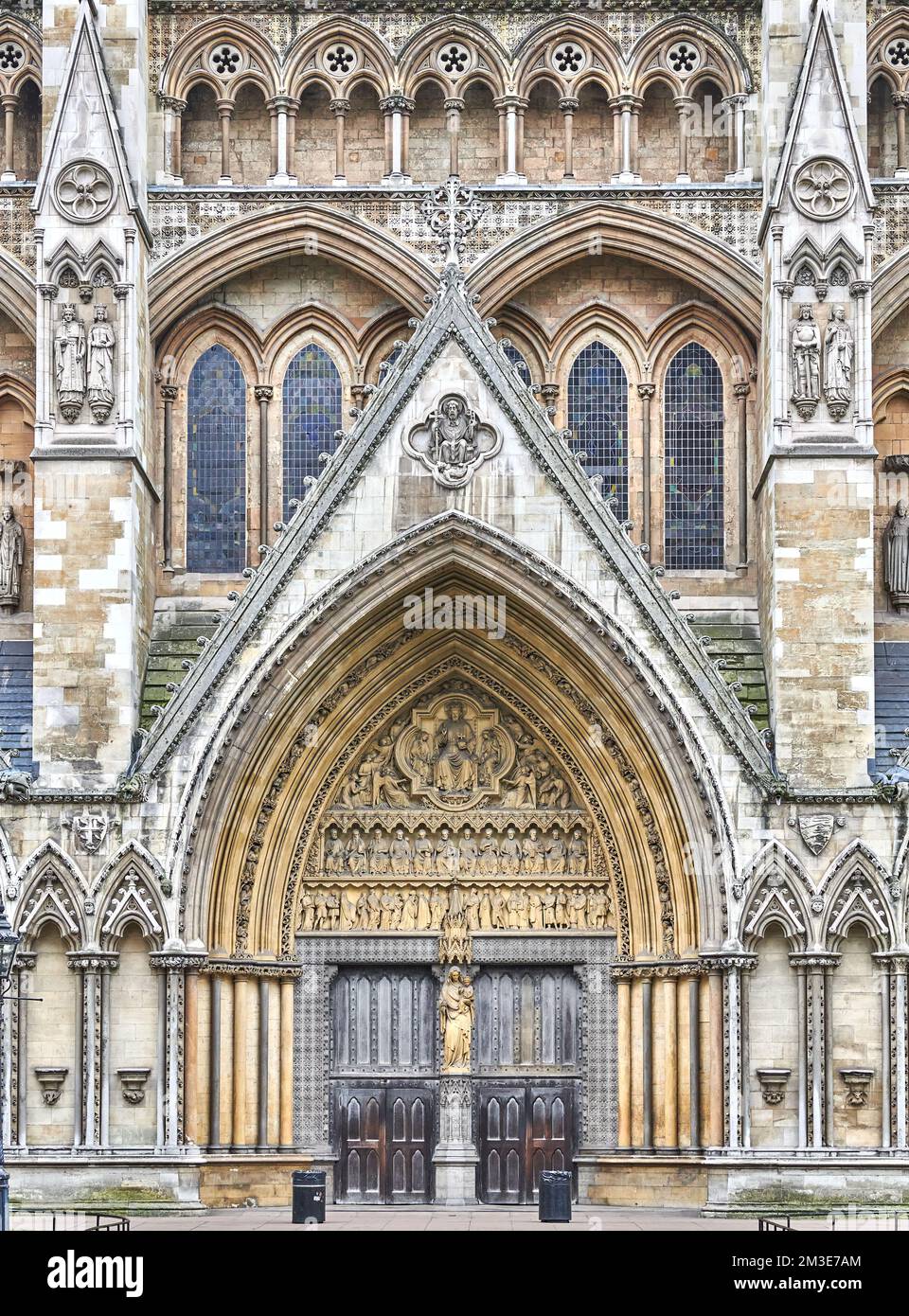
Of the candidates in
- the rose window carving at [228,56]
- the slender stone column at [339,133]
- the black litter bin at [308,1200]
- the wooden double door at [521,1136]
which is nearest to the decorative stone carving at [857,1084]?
the wooden double door at [521,1136]

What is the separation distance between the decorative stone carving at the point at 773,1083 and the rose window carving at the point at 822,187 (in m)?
9.93

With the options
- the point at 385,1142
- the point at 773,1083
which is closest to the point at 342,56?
the point at 385,1142

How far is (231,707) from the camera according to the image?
28172mm

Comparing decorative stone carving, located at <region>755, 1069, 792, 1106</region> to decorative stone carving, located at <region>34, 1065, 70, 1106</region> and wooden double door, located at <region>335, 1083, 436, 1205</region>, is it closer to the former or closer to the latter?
wooden double door, located at <region>335, 1083, 436, 1205</region>

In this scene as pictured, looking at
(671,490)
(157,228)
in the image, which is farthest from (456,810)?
(157,228)

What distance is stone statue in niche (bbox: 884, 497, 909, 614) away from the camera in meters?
30.1

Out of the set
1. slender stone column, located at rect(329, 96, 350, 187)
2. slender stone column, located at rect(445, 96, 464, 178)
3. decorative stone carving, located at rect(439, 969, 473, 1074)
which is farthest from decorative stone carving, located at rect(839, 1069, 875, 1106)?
slender stone column, located at rect(329, 96, 350, 187)

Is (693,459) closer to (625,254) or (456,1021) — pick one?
(625,254)

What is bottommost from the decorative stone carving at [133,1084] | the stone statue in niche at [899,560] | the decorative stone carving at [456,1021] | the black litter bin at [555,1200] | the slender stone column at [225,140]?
the black litter bin at [555,1200]

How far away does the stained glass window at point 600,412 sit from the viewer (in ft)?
101

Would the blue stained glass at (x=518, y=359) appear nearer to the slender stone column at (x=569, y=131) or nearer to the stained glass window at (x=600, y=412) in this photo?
the stained glass window at (x=600, y=412)

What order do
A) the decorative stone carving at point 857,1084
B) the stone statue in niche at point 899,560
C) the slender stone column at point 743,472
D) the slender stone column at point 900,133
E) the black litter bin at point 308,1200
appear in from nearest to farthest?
the black litter bin at point 308,1200
the decorative stone carving at point 857,1084
the stone statue in niche at point 899,560
the slender stone column at point 900,133
the slender stone column at point 743,472

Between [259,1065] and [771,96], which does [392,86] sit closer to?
[771,96]

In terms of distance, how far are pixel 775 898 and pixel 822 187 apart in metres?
8.33
